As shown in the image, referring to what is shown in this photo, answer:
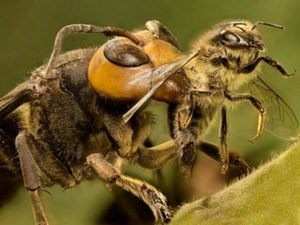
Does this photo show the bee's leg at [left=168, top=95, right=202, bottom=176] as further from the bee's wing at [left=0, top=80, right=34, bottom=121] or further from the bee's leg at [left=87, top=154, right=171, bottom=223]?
the bee's wing at [left=0, top=80, right=34, bottom=121]

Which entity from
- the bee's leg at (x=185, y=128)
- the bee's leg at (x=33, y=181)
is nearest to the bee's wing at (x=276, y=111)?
the bee's leg at (x=185, y=128)

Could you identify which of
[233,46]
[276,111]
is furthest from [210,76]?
[276,111]

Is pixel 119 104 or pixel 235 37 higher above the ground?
pixel 235 37

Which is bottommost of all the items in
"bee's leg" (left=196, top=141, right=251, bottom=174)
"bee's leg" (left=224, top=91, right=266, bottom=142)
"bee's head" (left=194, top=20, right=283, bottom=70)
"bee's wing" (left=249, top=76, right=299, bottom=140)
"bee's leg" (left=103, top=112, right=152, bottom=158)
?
"bee's leg" (left=196, top=141, right=251, bottom=174)

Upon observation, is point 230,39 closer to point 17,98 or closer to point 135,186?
point 135,186

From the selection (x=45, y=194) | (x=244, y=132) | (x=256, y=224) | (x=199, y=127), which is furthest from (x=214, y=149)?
(x=256, y=224)

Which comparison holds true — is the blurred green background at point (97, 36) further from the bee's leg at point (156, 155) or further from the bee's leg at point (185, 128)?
the bee's leg at point (185, 128)

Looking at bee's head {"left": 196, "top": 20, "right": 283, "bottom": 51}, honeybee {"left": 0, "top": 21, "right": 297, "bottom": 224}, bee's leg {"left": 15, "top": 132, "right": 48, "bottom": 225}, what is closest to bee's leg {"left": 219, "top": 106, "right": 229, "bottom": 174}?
honeybee {"left": 0, "top": 21, "right": 297, "bottom": 224}
